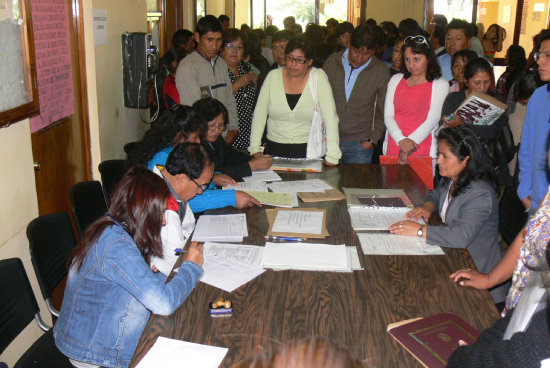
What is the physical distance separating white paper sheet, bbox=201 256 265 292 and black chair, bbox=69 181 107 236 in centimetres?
82

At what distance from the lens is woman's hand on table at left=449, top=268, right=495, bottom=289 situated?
5.97ft

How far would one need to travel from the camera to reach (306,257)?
2.02 meters

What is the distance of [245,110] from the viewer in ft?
14.7

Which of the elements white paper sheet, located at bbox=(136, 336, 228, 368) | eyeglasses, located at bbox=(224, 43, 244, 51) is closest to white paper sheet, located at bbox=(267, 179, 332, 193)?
white paper sheet, located at bbox=(136, 336, 228, 368)

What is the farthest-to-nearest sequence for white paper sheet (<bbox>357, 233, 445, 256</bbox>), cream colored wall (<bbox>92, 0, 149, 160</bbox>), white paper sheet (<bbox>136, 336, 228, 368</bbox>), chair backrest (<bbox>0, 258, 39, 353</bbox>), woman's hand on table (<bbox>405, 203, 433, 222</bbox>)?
cream colored wall (<bbox>92, 0, 149, 160</bbox>) < woman's hand on table (<bbox>405, 203, 433, 222</bbox>) < white paper sheet (<bbox>357, 233, 445, 256</bbox>) < chair backrest (<bbox>0, 258, 39, 353</bbox>) < white paper sheet (<bbox>136, 336, 228, 368</bbox>)

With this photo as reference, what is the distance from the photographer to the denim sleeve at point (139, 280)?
1.62 metres

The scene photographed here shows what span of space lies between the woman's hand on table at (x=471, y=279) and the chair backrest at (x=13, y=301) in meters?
1.52

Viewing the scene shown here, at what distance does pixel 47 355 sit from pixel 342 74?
277cm

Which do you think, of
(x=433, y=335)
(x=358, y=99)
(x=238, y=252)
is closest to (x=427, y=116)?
(x=358, y=99)

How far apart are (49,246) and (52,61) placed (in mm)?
1153

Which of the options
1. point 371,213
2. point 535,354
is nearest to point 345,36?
point 371,213

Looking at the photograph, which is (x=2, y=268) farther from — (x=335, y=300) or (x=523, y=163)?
(x=523, y=163)

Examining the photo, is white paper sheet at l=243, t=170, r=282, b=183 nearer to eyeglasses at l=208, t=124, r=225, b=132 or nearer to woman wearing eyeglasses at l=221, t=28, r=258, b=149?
eyeglasses at l=208, t=124, r=225, b=132

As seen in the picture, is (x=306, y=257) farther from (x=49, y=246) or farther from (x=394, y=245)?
(x=49, y=246)
